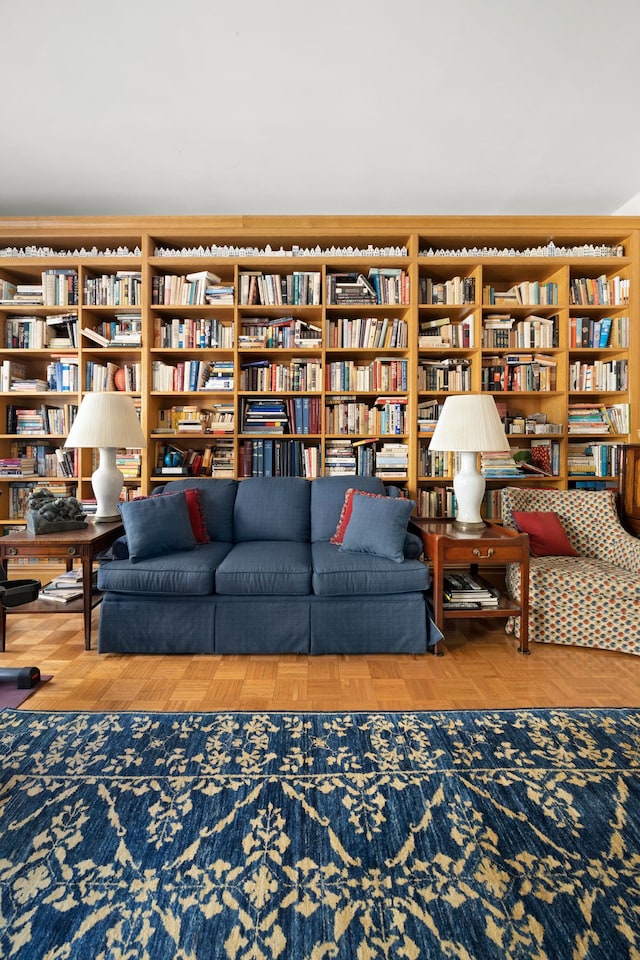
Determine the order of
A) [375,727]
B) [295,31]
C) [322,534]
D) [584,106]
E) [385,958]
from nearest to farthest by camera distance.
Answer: [385,958], [375,727], [295,31], [584,106], [322,534]

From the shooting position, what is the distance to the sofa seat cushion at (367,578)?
2.40m

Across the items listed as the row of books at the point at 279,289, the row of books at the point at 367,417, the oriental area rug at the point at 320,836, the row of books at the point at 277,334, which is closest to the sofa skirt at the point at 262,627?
the oriental area rug at the point at 320,836

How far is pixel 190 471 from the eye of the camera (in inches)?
145

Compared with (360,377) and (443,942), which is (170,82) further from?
(443,942)

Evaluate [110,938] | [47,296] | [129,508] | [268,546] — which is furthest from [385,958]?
[47,296]

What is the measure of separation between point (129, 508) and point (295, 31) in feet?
7.92

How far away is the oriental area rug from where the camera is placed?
1.01m

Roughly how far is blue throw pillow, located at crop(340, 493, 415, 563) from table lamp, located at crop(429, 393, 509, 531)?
17.5 inches

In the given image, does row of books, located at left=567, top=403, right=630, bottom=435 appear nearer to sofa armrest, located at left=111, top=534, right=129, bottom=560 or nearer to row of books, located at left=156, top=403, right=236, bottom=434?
row of books, located at left=156, top=403, right=236, bottom=434

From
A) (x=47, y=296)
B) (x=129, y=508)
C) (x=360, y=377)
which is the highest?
(x=47, y=296)

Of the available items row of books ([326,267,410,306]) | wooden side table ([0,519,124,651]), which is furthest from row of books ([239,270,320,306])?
wooden side table ([0,519,124,651])

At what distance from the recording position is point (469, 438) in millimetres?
2691

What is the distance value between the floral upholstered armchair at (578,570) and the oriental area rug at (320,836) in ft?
2.23

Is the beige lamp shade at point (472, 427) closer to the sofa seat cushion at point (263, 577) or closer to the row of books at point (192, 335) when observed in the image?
the sofa seat cushion at point (263, 577)
